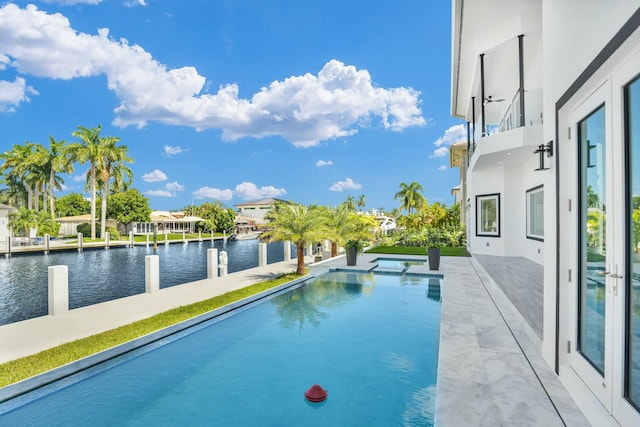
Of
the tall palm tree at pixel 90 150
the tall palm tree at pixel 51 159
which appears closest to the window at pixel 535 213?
the tall palm tree at pixel 90 150

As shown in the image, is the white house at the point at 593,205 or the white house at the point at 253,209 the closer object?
the white house at the point at 593,205

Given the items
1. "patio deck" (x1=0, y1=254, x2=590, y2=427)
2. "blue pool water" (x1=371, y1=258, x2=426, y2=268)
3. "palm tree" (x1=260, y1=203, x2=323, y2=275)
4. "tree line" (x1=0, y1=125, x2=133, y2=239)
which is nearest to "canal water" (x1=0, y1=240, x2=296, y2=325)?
"patio deck" (x1=0, y1=254, x2=590, y2=427)

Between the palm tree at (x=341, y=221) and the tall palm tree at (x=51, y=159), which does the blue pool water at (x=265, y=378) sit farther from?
the tall palm tree at (x=51, y=159)

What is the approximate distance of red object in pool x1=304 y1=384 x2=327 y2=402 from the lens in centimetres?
425

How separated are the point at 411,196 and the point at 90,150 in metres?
40.3

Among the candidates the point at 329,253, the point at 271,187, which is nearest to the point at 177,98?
the point at 329,253

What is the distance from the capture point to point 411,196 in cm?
5009

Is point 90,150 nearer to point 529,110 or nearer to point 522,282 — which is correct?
point 529,110

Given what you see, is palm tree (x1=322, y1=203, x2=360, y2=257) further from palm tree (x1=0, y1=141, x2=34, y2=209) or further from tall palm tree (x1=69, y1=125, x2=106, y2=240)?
palm tree (x1=0, y1=141, x2=34, y2=209)

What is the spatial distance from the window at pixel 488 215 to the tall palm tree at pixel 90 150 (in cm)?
3784

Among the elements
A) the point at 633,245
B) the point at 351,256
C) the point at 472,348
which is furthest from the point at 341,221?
the point at 633,245

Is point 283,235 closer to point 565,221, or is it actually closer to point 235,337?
point 235,337

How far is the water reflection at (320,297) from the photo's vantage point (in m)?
7.88

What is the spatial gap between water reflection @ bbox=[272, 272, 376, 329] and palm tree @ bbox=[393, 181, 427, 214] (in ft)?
126
